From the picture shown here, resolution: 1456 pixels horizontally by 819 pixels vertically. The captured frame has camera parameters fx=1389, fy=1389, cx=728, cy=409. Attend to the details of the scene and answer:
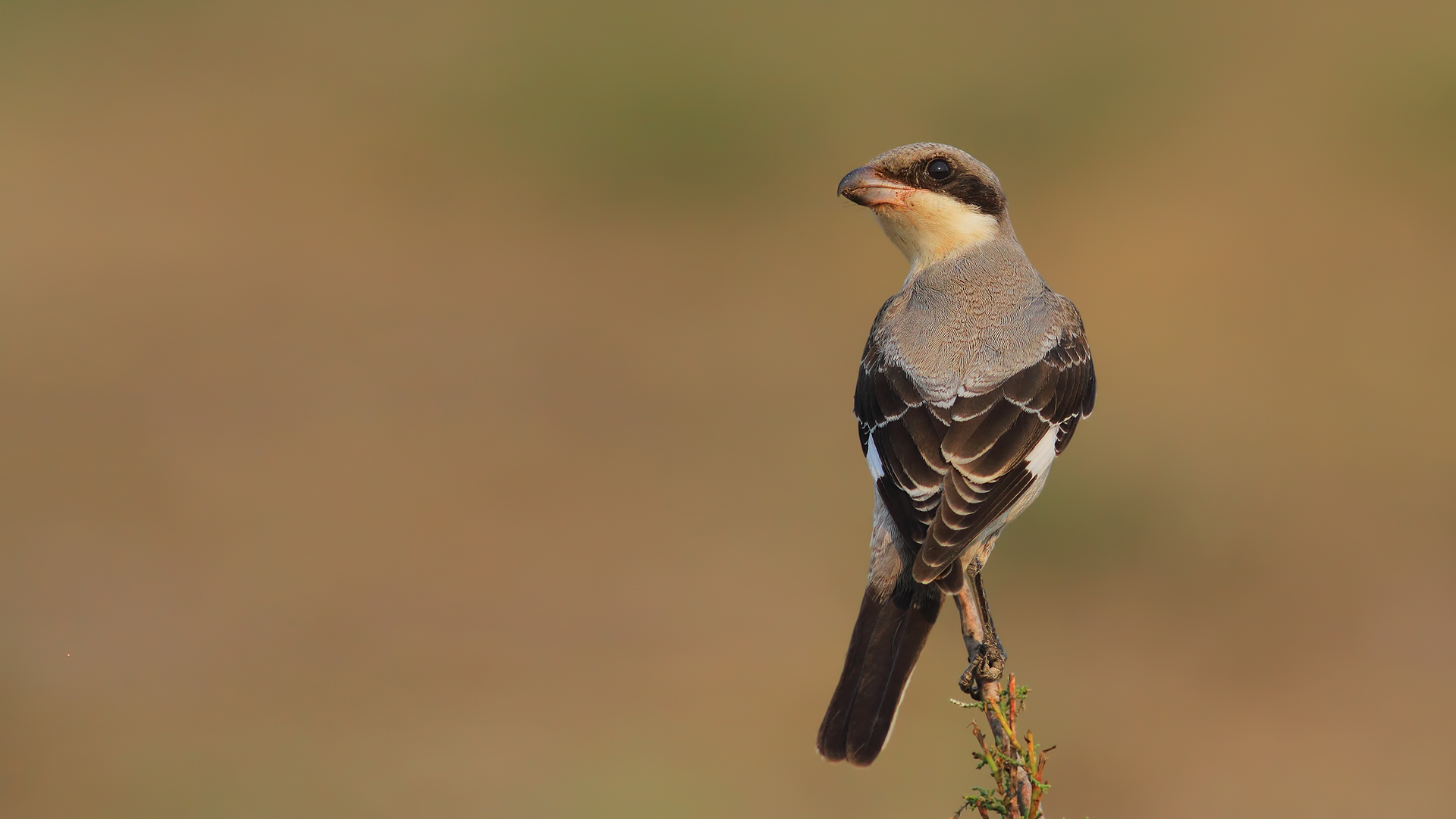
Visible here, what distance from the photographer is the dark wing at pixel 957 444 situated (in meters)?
3.99

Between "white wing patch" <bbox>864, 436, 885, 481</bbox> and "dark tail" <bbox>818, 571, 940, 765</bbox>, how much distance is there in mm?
325

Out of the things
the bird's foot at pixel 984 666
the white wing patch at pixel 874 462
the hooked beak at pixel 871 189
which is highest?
the hooked beak at pixel 871 189

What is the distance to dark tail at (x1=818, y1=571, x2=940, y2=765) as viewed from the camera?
4062 mm

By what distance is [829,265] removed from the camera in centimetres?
1448

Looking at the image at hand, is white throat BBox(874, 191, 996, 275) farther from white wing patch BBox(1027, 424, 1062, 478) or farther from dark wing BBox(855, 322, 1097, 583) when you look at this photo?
white wing patch BBox(1027, 424, 1062, 478)

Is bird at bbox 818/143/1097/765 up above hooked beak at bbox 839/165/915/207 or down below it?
below

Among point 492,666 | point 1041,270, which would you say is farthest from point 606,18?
point 492,666

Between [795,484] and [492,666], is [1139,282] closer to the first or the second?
[795,484]

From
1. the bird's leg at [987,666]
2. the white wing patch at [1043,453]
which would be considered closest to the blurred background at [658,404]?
the white wing patch at [1043,453]

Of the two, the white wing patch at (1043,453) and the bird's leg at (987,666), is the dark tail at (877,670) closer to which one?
the bird's leg at (987,666)

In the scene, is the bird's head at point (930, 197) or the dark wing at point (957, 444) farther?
the bird's head at point (930, 197)

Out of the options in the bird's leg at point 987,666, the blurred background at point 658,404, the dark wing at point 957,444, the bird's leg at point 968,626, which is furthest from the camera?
the blurred background at point 658,404

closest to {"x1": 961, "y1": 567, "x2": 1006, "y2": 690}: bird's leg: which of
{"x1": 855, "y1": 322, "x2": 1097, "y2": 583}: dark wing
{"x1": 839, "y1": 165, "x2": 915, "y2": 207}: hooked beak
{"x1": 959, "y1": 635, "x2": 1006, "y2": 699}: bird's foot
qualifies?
{"x1": 959, "y1": 635, "x2": 1006, "y2": 699}: bird's foot

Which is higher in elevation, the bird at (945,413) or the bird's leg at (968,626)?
the bird at (945,413)
